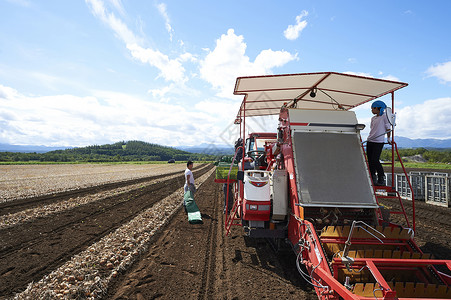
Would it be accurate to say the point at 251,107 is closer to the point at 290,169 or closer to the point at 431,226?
the point at 290,169

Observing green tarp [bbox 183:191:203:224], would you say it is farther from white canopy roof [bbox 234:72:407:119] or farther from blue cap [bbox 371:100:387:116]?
blue cap [bbox 371:100:387:116]

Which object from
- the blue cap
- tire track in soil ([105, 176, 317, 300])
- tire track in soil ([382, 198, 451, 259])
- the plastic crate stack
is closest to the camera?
tire track in soil ([105, 176, 317, 300])

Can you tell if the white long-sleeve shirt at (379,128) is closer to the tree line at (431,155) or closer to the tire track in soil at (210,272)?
the tire track in soil at (210,272)

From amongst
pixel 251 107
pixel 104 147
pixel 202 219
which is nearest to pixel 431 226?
pixel 251 107

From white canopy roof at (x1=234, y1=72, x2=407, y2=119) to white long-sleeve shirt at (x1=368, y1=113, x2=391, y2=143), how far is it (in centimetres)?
83

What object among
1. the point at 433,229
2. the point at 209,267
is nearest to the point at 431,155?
the point at 433,229

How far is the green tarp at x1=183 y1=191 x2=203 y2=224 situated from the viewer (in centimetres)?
883

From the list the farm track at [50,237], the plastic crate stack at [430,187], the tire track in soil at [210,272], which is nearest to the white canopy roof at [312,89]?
the tire track in soil at [210,272]

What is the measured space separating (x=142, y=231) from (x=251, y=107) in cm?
503

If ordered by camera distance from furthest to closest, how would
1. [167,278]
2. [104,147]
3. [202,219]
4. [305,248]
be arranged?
[104,147], [202,219], [167,278], [305,248]

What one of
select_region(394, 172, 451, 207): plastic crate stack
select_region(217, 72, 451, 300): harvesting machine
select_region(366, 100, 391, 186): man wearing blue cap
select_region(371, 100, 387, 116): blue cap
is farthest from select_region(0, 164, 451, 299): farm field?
select_region(371, 100, 387, 116): blue cap

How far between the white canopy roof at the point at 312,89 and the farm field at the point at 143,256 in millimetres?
3828

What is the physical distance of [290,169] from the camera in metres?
5.38

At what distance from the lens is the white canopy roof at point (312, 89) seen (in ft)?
18.3
